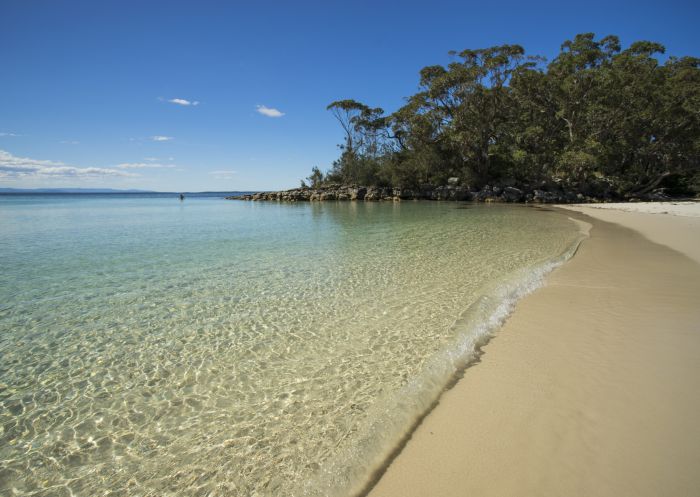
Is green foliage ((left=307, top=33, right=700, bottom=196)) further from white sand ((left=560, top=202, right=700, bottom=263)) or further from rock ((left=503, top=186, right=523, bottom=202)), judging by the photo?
white sand ((left=560, top=202, right=700, bottom=263))

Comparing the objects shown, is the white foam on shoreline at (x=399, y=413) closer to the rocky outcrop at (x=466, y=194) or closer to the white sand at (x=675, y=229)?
the white sand at (x=675, y=229)

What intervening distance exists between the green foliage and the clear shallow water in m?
33.4

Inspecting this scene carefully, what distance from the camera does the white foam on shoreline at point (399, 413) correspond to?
249 cm

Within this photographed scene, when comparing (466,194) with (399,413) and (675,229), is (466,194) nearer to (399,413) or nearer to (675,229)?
(675,229)

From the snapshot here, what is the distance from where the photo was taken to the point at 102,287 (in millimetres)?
7434

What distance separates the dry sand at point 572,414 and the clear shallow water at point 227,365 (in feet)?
1.19

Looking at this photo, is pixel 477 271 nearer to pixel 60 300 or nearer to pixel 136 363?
pixel 136 363

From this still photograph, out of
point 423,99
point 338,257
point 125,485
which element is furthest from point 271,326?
point 423,99

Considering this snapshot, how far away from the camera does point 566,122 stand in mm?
37531

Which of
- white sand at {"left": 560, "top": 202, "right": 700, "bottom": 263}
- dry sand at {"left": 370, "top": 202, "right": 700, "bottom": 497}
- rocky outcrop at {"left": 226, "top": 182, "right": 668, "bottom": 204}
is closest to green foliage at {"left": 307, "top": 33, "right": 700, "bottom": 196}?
rocky outcrop at {"left": 226, "top": 182, "right": 668, "bottom": 204}

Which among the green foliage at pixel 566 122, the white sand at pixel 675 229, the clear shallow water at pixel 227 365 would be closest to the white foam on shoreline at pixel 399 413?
the clear shallow water at pixel 227 365

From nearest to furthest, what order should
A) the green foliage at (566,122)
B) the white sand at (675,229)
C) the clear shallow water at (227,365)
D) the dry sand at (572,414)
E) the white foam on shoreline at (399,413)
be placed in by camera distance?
the dry sand at (572,414)
the white foam on shoreline at (399,413)
the clear shallow water at (227,365)
the white sand at (675,229)
the green foliage at (566,122)

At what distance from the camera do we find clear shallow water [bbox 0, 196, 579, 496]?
8.81 feet

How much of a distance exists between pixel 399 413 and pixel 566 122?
45244mm
